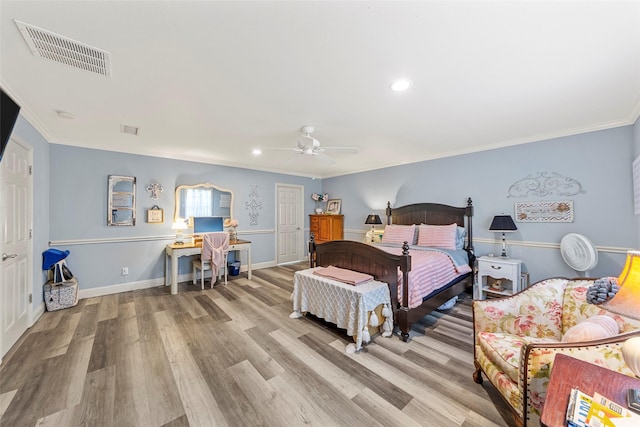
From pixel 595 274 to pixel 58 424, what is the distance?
5245 mm

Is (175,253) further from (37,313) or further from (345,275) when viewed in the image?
(345,275)

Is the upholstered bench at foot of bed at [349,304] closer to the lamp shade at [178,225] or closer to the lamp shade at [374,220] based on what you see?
the lamp shade at [374,220]

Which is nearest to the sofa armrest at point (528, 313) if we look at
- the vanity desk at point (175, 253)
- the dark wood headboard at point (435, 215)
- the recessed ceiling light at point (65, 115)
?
the dark wood headboard at point (435, 215)

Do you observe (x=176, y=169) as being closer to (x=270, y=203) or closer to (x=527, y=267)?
(x=270, y=203)

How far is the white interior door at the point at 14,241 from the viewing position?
7.09ft

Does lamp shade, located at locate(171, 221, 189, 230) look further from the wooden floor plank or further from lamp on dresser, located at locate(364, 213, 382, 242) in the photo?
lamp on dresser, located at locate(364, 213, 382, 242)

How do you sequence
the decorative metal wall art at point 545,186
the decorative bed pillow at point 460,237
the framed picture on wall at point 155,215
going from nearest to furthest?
the decorative metal wall art at point 545,186 → the decorative bed pillow at point 460,237 → the framed picture on wall at point 155,215

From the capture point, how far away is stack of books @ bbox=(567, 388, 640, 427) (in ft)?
2.69

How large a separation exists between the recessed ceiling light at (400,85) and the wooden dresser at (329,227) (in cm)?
417

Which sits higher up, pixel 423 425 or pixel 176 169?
pixel 176 169

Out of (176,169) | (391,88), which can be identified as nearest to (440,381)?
(391,88)

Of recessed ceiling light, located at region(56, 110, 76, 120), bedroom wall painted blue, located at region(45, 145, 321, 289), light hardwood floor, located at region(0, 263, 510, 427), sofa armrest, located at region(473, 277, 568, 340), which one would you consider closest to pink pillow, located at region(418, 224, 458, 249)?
light hardwood floor, located at region(0, 263, 510, 427)

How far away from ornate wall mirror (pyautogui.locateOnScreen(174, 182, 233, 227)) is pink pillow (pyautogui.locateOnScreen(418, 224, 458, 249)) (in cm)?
374

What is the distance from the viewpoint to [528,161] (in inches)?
133
